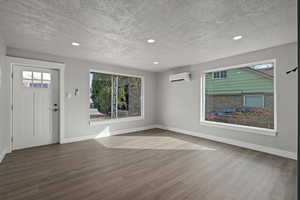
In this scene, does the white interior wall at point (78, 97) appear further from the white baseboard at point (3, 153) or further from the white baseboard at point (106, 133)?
the white baseboard at point (3, 153)

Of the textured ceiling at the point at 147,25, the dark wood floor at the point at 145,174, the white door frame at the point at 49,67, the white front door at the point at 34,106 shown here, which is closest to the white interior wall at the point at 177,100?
the white door frame at the point at 49,67

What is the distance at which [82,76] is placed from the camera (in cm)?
439

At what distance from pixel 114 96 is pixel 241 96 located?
12.9 feet

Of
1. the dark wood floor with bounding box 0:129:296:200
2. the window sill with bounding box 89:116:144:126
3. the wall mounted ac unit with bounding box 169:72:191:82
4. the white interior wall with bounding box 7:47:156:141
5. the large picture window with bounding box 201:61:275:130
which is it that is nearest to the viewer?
the dark wood floor with bounding box 0:129:296:200

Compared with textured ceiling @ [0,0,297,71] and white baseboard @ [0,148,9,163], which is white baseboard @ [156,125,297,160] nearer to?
textured ceiling @ [0,0,297,71]

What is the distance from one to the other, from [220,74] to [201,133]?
1.91 metres

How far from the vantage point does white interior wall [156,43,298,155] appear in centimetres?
309

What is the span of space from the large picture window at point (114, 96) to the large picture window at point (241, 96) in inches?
102

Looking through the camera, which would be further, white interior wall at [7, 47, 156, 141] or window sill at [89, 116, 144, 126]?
window sill at [89, 116, 144, 126]

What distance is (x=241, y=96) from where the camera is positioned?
13.1 ft

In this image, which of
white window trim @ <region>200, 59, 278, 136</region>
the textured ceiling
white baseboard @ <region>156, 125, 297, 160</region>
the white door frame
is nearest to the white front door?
the white door frame

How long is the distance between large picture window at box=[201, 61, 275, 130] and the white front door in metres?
4.42

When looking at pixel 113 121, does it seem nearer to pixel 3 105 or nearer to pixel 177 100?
pixel 177 100

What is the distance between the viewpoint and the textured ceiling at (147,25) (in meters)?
1.83
